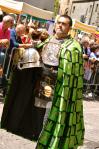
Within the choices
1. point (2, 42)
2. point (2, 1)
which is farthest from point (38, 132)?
point (2, 1)

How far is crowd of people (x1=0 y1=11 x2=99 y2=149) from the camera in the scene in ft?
17.8

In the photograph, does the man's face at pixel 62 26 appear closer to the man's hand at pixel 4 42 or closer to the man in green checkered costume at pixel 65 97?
the man in green checkered costume at pixel 65 97

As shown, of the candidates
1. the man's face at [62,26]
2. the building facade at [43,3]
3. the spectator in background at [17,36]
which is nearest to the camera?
the man's face at [62,26]

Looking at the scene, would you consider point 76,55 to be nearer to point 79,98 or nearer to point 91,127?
point 79,98

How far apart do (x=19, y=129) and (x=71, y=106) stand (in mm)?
1012

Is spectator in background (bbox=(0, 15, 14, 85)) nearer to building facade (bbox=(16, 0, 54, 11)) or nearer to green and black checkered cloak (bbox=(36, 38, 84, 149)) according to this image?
green and black checkered cloak (bbox=(36, 38, 84, 149))

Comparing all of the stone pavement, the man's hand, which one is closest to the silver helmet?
the stone pavement

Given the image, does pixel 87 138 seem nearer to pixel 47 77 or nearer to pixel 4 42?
pixel 47 77

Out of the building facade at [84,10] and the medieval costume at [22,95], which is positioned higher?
the building facade at [84,10]

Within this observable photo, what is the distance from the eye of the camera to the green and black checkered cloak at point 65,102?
5.38m

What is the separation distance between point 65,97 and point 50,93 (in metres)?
0.33

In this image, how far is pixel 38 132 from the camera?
20.1 ft

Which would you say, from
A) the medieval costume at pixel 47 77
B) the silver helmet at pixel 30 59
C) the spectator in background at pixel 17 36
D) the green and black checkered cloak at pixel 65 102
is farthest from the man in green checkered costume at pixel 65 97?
the spectator in background at pixel 17 36

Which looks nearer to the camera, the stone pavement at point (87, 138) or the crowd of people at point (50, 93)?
the crowd of people at point (50, 93)
